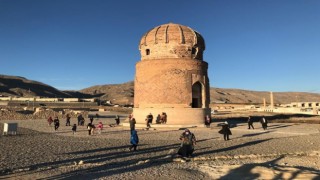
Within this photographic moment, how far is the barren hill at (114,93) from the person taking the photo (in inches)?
4092

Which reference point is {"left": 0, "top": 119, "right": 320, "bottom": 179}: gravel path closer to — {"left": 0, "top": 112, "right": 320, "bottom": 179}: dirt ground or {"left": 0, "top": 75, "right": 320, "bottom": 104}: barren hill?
{"left": 0, "top": 112, "right": 320, "bottom": 179}: dirt ground

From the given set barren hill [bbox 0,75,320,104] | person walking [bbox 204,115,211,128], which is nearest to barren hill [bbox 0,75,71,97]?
barren hill [bbox 0,75,320,104]

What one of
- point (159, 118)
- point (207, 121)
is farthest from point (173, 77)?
point (207, 121)

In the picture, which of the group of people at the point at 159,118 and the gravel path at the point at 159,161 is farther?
the group of people at the point at 159,118

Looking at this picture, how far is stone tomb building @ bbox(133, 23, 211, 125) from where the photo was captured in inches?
886

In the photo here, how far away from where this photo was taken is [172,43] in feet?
77.0

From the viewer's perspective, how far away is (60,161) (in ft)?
30.8

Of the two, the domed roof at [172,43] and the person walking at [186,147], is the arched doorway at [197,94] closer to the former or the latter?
the domed roof at [172,43]

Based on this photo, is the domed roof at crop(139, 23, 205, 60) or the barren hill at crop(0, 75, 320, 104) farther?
the barren hill at crop(0, 75, 320, 104)

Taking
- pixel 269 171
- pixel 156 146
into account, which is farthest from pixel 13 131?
pixel 269 171

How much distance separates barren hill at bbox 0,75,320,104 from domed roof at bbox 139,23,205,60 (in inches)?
2878

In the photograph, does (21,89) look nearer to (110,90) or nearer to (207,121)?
(110,90)

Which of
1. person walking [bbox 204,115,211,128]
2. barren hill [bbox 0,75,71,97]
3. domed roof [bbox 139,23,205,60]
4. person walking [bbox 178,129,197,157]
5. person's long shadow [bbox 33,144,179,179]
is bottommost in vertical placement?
person's long shadow [bbox 33,144,179,179]

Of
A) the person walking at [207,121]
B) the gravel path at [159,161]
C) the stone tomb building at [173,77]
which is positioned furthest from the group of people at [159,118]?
the gravel path at [159,161]
